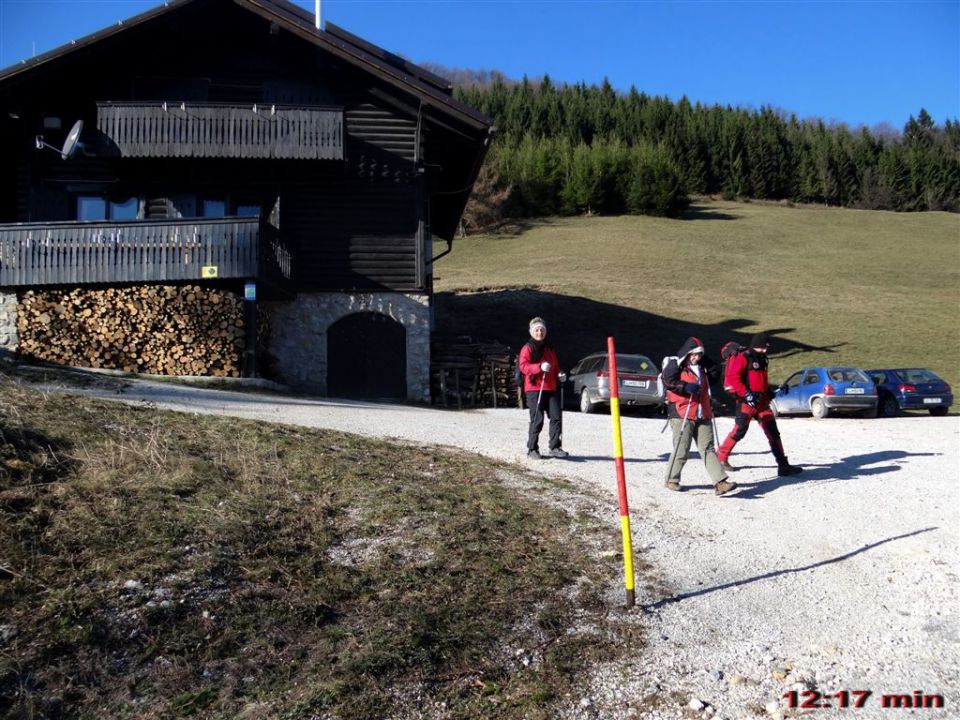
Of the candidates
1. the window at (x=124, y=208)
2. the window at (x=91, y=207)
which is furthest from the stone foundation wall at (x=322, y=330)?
the window at (x=91, y=207)

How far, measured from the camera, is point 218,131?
63.1ft

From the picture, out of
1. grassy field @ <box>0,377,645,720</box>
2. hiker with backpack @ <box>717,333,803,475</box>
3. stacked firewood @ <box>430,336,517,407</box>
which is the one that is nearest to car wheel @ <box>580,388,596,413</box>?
stacked firewood @ <box>430,336,517,407</box>

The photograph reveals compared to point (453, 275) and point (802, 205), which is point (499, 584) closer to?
point (453, 275)

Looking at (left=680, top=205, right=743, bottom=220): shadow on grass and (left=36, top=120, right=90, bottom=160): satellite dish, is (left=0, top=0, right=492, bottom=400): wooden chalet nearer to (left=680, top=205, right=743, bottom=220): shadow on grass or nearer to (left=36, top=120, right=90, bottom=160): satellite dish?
(left=36, top=120, right=90, bottom=160): satellite dish

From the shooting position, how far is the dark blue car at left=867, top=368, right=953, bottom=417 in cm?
2194

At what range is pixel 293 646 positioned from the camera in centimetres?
497

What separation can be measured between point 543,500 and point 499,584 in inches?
92.0

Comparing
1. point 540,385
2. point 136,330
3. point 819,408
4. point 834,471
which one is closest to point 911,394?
point 819,408

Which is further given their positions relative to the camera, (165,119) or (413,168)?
(413,168)

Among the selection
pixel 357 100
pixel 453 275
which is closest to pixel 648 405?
pixel 357 100

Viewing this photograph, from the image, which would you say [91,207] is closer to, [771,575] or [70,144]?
[70,144]

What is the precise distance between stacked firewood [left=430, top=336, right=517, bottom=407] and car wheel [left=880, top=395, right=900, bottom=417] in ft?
30.8

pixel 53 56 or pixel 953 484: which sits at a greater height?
pixel 53 56

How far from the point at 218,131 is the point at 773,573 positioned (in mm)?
16241
